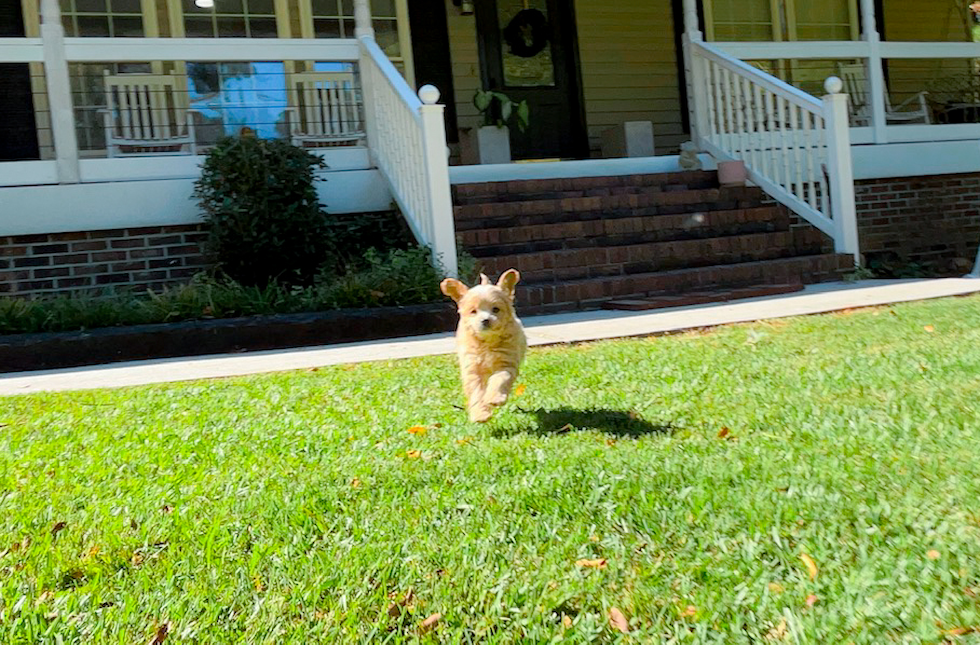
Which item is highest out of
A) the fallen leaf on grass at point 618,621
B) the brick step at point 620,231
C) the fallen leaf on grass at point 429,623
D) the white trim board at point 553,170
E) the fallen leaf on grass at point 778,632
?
the white trim board at point 553,170

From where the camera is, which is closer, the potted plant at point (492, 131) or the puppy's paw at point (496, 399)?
the puppy's paw at point (496, 399)

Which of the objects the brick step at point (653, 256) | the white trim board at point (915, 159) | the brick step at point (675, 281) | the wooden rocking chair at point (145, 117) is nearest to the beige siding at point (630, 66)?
the white trim board at point (915, 159)

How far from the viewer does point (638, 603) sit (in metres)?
1.93

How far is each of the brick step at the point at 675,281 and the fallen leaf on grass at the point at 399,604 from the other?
5.27 meters

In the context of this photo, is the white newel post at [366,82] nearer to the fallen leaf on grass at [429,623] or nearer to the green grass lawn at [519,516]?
the green grass lawn at [519,516]

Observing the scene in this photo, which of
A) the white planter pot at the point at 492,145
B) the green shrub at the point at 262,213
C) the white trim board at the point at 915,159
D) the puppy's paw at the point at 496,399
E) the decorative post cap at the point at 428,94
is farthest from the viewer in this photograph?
the white planter pot at the point at 492,145

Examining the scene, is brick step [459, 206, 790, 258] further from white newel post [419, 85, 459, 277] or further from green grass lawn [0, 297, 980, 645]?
green grass lawn [0, 297, 980, 645]

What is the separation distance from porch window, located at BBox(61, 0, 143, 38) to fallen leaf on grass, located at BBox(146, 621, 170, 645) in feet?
30.4

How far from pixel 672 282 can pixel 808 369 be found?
372 centimetres

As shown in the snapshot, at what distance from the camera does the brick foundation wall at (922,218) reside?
10.5 m

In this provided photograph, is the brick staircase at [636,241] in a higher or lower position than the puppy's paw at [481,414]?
higher

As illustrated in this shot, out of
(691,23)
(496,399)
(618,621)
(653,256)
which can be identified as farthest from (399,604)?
(691,23)

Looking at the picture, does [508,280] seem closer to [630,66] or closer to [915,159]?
[915,159]

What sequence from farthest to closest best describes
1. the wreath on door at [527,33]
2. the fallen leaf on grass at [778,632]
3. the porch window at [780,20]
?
the porch window at [780,20] < the wreath on door at [527,33] < the fallen leaf on grass at [778,632]
